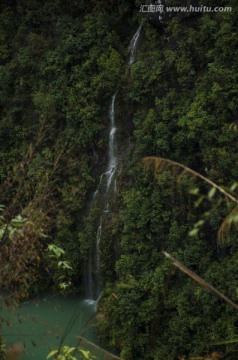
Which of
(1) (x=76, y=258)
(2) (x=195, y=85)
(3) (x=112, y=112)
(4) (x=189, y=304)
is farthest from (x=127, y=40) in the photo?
(4) (x=189, y=304)

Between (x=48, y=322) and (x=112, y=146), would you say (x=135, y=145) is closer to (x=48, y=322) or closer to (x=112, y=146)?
(x=112, y=146)

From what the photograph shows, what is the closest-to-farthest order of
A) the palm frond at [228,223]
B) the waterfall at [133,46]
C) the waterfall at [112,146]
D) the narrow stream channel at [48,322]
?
1. the palm frond at [228,223]
2. the narrow stream channel at [48,322]
3. the waterfall at [112,146]
4. the waterfall at [133,46]

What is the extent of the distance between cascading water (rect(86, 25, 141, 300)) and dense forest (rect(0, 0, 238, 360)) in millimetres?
40

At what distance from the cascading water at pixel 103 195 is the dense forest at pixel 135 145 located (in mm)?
40

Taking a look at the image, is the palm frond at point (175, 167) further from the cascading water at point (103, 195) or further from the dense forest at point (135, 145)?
the cascading water at point (103, 195)

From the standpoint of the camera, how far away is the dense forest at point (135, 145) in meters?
6.56

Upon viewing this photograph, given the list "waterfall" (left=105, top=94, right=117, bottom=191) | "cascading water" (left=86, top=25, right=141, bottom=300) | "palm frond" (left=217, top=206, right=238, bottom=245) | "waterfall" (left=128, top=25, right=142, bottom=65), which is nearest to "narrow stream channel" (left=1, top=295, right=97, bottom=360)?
"cascading water" (left=86, top=25, right=141, bottom=300)

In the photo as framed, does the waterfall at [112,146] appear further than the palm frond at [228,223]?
Yes

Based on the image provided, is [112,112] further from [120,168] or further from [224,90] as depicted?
[224,90]

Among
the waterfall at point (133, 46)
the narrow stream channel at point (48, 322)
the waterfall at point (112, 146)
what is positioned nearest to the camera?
the narrow stream channel at point (48, 322)

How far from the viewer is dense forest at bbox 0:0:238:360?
656 cm

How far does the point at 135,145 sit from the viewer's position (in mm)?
8266

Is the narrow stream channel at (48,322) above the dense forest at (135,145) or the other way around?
the other way around

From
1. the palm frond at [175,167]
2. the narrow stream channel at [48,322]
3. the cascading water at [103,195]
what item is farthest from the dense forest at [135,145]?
the palm frond at [175,167]
